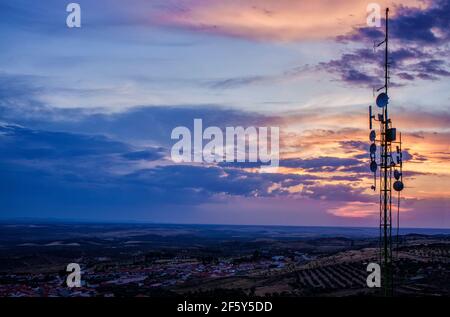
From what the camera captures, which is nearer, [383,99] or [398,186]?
[383,99]

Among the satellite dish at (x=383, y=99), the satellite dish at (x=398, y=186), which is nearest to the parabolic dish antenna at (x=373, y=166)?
the satellite dish at (x=398, y=186)

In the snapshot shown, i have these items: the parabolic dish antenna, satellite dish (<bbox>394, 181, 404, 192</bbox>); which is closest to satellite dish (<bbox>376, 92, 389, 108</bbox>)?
the parabolic dish antenna

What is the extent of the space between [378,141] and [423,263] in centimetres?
3781

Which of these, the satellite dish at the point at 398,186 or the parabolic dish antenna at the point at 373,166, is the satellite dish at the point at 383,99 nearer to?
the parabolic dish antenna at the point at 373,166

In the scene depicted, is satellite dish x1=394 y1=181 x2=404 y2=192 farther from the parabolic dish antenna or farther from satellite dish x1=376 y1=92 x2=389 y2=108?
satellite dish x1=376 y1=92 x2=389 y2=108

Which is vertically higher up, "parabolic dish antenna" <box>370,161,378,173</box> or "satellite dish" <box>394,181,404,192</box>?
"parabolic dish antenna" <box>370,161,378,173</box>

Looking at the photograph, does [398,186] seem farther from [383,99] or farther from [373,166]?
[383,99]

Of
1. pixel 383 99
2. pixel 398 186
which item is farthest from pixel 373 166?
pixel 383 99

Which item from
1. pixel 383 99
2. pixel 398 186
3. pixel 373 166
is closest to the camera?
pixel 383 99

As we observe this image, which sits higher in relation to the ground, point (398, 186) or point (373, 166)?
point (373, 166)
